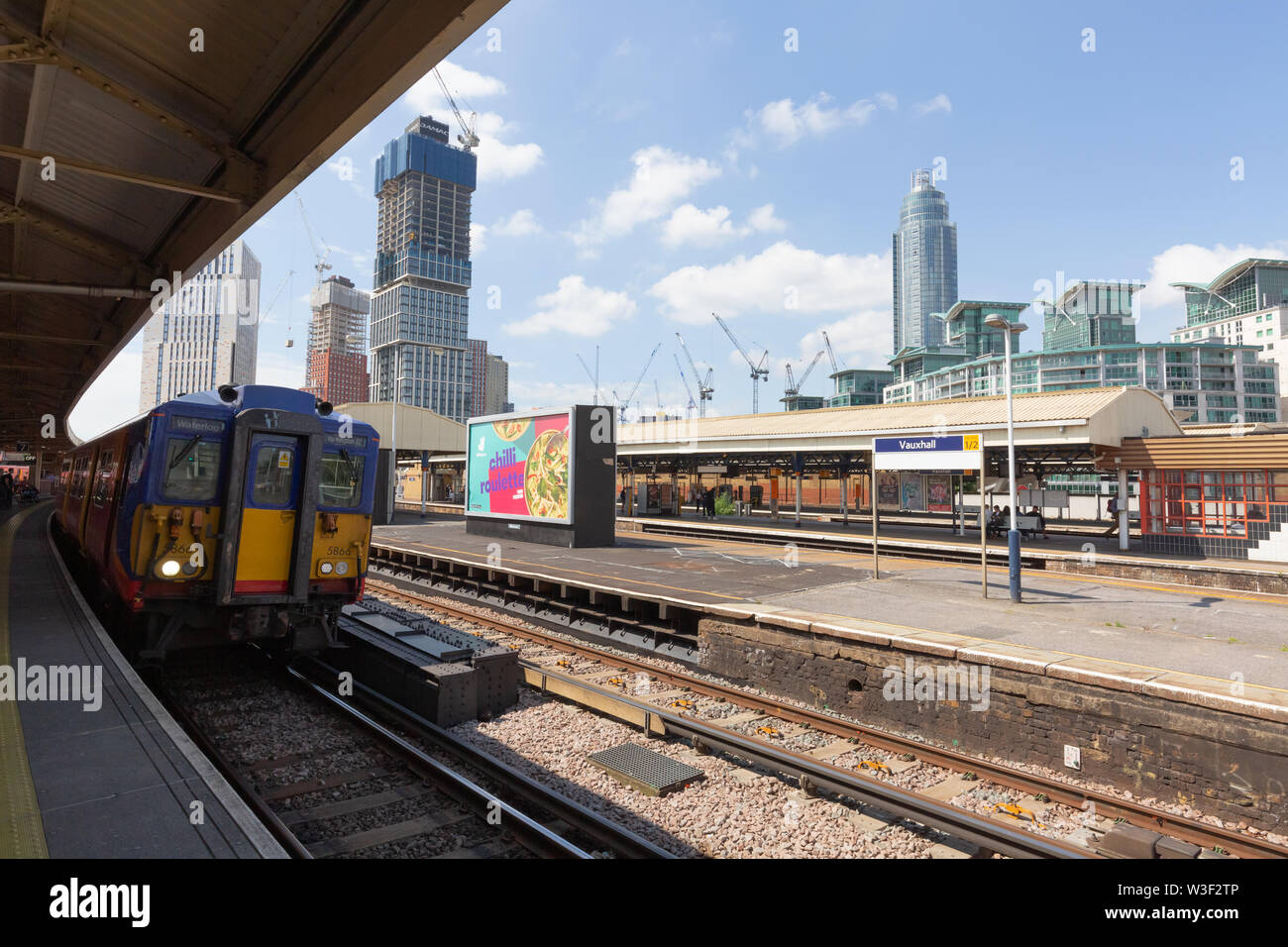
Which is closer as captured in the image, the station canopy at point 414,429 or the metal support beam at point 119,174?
the metal support beam at point 119,174

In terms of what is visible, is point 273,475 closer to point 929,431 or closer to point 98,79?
point 98,79

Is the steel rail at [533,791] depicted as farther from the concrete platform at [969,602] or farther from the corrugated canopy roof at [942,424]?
the corrugated canopy roof at [942,424]

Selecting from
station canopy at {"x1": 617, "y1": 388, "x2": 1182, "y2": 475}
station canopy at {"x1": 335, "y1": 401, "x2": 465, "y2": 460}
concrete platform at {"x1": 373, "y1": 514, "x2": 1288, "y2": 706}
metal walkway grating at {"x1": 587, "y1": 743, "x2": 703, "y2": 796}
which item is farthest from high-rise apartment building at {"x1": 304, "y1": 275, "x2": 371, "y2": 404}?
metal walkway grating at {"x1": 587, "y1": 743, "x2": 703, "y2": 796}

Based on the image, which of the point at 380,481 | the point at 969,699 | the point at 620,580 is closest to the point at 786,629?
the point at 969,699

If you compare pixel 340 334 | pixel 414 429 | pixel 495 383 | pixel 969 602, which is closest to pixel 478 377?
pixel 495 383

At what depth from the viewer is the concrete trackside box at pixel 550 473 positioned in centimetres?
2056

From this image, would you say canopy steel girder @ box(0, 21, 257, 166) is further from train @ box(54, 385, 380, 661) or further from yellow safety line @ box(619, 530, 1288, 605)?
yellow safety line @ box(619, 530, 1288, 605)

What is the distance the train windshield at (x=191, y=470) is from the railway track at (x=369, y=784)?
272 centimetres

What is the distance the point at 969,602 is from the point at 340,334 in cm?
19589

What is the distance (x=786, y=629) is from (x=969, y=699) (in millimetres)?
2914

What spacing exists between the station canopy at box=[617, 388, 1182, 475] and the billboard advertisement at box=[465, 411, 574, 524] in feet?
32.1

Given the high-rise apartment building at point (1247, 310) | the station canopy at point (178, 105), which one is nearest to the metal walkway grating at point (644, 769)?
the station canopy at point (178, 105)

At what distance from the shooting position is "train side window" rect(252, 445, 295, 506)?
863 cm
